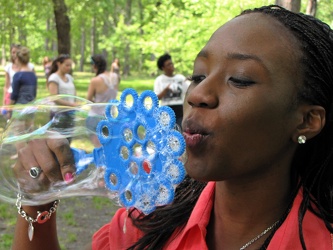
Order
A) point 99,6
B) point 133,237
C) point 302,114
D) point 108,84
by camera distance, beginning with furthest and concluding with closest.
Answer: point 99,6 < point 108,84 < point 133,237 < point 302,114

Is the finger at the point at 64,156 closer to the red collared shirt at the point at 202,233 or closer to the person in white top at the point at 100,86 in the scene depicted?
the red collared shirt at the point at 202,233

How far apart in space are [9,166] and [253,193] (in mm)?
835

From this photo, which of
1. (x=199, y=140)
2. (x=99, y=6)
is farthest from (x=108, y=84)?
(x=99, y=6)

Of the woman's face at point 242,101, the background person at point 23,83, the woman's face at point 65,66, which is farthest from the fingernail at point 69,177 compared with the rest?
the woman's face at point 65,66

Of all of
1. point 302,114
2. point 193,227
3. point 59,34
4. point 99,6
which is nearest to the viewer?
point 302,114

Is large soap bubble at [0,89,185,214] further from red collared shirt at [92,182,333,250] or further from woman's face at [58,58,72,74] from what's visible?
woman's face at [58,58,72,74]

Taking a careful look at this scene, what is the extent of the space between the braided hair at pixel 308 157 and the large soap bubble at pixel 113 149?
166mm

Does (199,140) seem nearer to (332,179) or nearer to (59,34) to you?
(332,179)

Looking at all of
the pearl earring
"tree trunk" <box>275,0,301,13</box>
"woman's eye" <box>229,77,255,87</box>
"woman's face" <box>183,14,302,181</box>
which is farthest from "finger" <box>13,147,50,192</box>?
"tree trunk" <box>275,0,301,13</box>

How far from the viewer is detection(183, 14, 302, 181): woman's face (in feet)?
4.42

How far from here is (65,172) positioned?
5.33 feet

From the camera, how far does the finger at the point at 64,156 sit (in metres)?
1.60

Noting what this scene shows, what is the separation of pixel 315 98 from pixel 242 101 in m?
0.25

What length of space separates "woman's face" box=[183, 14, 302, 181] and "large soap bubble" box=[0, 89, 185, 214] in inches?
2.6
